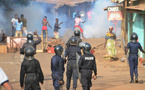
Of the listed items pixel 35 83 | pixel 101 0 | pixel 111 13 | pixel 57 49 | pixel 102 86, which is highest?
pixel 101 0

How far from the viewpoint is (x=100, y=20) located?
4006 cm

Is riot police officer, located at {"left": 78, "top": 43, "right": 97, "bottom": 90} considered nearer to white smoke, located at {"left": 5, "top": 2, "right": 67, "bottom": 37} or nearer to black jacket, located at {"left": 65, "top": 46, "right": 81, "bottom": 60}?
black jacket, located at {"left": 65, "top": 46, "right": 81, "bottom": 60}

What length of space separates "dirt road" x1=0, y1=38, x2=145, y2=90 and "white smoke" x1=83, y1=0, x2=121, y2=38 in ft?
37.6

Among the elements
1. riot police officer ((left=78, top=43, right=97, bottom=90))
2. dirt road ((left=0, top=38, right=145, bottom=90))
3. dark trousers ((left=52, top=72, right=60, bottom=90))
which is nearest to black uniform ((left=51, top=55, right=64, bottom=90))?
dark trousers ((left=52, top=72, right=60, bottom=90))

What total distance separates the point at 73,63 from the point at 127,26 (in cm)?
1282

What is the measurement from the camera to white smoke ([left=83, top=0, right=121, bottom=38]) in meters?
33.9

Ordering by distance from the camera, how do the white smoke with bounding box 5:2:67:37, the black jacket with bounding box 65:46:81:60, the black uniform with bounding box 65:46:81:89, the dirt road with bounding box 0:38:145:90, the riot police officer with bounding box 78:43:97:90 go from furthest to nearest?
the white smoke with bounding box 5:2:67:37, the dirt road with bounding box 0:38:145:90, the black jacket with bounding box 65:46:81:60, the black uniform with bounding box 65:46:81:89, the riot police officer with bounding box 78:43:97:90

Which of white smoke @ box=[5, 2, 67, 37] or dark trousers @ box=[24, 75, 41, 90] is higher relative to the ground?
white smoke @ box=[5, 2, 67, 37]

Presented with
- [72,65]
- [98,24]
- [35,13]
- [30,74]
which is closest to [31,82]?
[30,74]

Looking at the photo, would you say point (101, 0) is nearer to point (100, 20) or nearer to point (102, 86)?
point (100, 20)

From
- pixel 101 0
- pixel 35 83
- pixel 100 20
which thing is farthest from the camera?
pixel 101 0

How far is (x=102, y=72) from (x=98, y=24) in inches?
945

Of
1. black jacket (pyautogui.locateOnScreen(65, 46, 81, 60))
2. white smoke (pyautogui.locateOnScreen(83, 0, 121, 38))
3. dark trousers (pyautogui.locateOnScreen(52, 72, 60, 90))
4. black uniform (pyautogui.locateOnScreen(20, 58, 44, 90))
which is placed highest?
white smoke (pyautogui.locateOnScreen(83, 0, 121, 38))

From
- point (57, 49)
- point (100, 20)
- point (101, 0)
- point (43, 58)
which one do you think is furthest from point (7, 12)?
point (57, 49)
